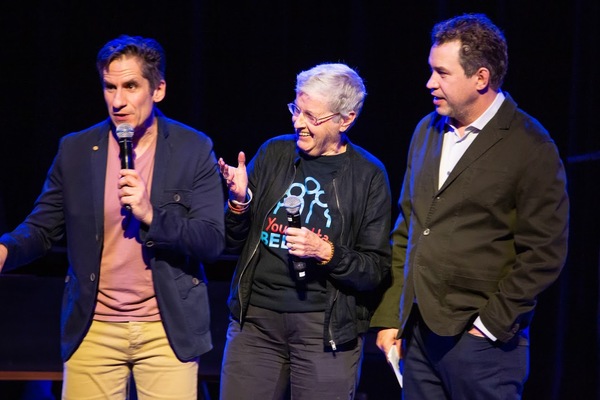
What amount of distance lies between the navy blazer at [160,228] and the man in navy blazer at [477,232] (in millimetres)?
660

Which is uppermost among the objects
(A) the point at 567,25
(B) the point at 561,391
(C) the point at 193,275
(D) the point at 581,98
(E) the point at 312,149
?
(A) the point at 567,25

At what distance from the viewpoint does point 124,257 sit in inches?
99.7

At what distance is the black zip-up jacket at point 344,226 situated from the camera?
273cm

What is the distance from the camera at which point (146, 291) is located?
253cm

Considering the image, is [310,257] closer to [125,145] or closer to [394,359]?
[394,359]

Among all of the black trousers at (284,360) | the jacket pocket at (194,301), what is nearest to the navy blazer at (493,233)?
the black trousers at (284,360)

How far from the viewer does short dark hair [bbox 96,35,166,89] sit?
2.55m

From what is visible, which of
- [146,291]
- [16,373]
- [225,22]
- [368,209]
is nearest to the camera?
[146,291]

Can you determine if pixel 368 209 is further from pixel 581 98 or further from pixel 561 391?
pixel 561 391

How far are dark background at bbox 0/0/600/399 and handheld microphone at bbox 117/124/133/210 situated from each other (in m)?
1.52

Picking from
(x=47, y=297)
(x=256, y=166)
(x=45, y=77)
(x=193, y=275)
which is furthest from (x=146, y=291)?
(x=45, y=77)

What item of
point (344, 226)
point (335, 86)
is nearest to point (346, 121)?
point (335, 86)

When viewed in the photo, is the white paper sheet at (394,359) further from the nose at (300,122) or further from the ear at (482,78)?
the ear at (482,78)

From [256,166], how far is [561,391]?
7.10 ft
